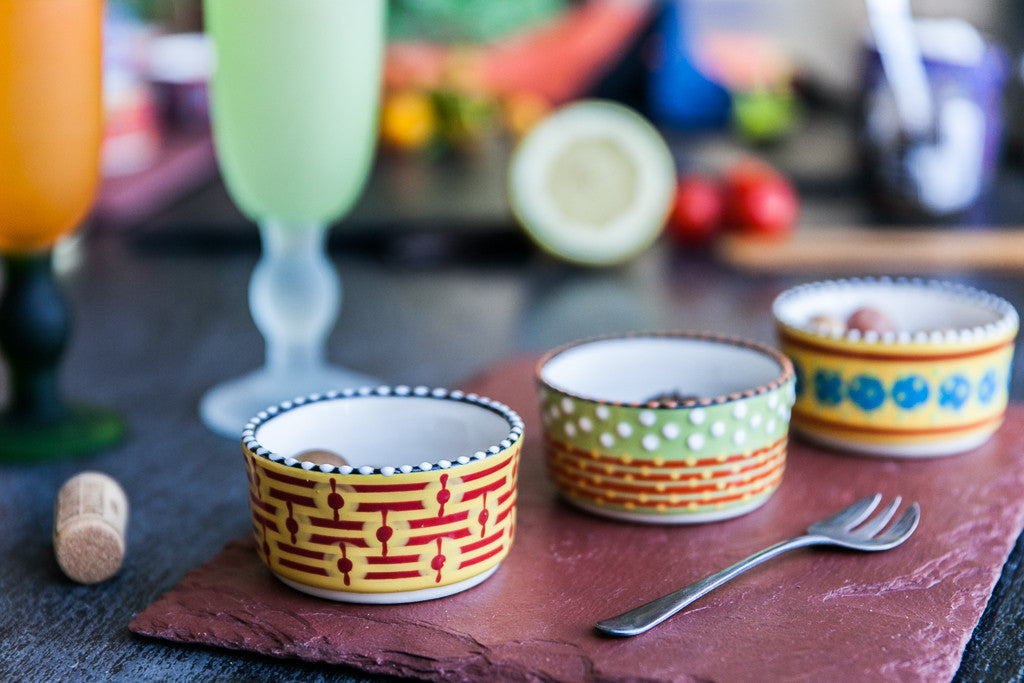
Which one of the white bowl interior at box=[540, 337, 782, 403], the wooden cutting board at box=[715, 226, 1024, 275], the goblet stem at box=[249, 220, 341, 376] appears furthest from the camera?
the wooden cutting board at box=[715, 226, 1024, 275]

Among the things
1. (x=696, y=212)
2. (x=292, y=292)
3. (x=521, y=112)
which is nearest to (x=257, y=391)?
(x=292, y=292)

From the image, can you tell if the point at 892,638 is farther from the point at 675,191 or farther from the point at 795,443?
the point at 675,191

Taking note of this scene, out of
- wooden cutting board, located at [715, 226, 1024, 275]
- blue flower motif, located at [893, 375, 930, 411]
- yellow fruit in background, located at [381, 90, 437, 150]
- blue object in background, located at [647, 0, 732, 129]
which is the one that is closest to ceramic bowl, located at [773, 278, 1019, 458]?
blue flower motif, located at [893, 375, 930, 411]

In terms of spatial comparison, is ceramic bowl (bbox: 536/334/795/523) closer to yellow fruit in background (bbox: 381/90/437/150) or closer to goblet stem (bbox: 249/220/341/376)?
goblet stem (bbox: 249/220/341/376)

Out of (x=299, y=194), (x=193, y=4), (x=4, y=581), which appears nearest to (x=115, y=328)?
(x=299, y=194)

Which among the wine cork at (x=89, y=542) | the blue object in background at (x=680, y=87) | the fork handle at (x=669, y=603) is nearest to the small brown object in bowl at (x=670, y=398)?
the fork handle at (x=669, y=603)

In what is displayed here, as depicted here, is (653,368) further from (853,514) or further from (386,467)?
(386,467)
